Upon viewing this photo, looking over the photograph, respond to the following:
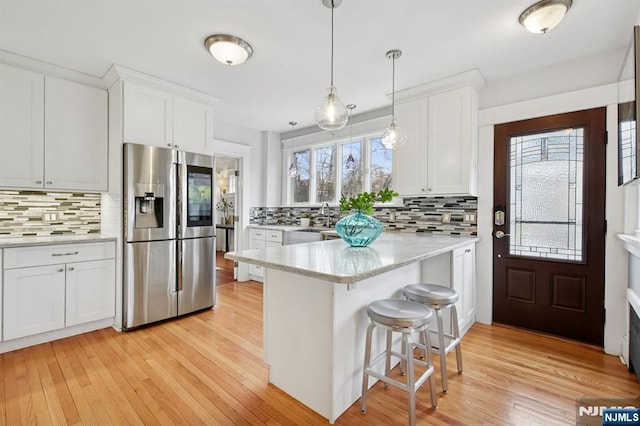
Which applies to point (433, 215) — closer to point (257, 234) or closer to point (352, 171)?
point (352, 171)

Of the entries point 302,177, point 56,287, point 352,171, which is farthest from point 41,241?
point 352,171

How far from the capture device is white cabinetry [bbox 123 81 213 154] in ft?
9.68

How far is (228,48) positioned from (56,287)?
2.60 metres

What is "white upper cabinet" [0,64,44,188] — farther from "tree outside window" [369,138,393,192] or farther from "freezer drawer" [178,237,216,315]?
"tree outside window" [369,138,393,192]

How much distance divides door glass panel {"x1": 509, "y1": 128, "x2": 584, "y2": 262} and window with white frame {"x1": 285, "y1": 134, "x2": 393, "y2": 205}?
4.97ft

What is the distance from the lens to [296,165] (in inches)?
208

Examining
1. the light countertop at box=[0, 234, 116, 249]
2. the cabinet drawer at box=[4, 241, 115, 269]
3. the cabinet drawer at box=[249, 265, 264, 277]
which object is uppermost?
the light countertop at box=[0, 234, 116, 249]

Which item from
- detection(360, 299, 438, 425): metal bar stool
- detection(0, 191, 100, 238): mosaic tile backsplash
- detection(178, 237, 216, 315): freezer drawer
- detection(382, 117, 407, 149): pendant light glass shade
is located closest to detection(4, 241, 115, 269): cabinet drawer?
detection(0, 191, 100, 238): mosaic tile backsplash

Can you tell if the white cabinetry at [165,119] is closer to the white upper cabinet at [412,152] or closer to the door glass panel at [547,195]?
the white upper cabinet at [412,152]

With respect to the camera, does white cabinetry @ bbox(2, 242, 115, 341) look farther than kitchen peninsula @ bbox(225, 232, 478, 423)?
Yes

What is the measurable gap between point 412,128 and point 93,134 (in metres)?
3.39

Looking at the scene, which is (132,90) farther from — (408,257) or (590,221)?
(590,221)

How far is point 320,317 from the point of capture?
172cm

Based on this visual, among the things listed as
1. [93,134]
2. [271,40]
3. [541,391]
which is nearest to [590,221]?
[541,391]
